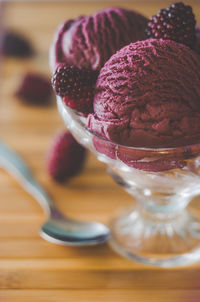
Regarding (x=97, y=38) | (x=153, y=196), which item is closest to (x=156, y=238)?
(x=153, y=196)

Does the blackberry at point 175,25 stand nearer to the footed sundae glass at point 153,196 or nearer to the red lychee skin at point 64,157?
the footed sundae glass at point 153,196

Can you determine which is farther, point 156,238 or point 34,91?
point 34,91

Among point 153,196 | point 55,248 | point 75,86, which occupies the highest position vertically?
point 75,86

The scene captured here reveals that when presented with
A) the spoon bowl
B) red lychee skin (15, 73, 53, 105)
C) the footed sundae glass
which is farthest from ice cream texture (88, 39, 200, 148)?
red lychee skin (15, 73, 53, 105)

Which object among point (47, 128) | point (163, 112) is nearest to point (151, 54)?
point (163, 112)

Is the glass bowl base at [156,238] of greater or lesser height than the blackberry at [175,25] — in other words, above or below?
Answer: below

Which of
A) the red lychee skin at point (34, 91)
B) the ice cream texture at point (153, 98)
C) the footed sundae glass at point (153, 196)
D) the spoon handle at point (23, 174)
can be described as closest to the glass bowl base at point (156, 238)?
the footed sundae glass at point (153, 196)

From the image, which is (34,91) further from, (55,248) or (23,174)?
(55,248)
